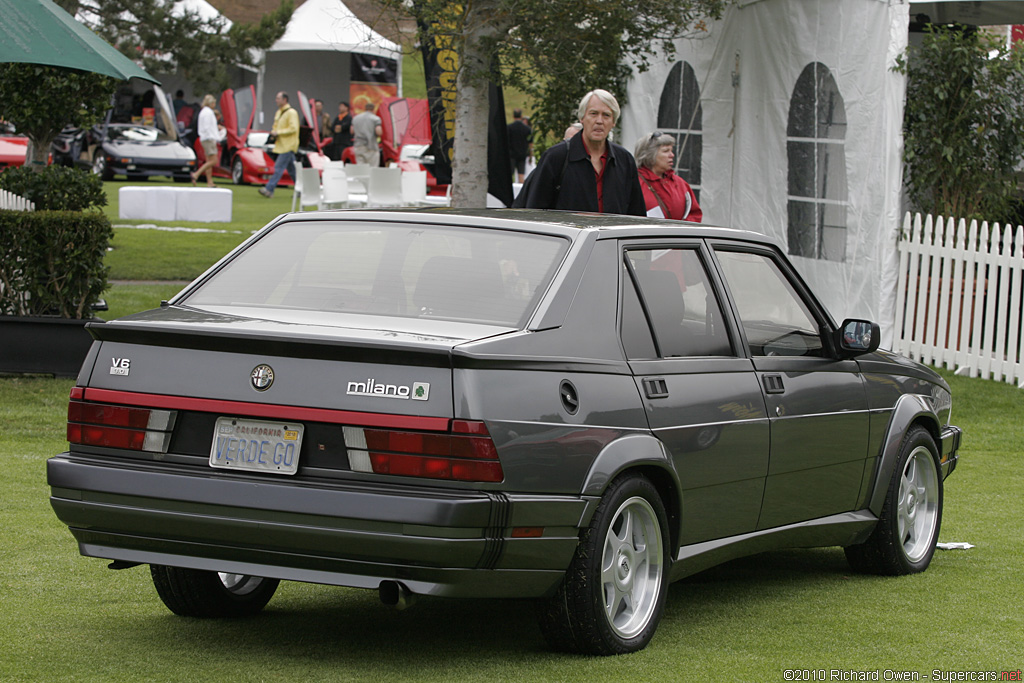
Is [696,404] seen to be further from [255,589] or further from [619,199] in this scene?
[619,199]

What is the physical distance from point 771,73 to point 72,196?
23.0 ft

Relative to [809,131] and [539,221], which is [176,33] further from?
[539,221]

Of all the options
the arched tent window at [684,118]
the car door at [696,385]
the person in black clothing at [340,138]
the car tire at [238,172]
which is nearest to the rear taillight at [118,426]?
the car door at [696,385]

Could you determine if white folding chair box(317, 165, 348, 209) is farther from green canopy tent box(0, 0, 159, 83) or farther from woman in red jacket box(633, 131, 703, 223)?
woman in red jacket box(633, 131, 703, 223)

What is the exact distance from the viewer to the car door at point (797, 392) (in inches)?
218

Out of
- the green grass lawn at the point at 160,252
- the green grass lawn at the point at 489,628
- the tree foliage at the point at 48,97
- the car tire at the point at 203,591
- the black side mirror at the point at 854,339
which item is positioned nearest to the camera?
the green grass lawn at the point at 489,628

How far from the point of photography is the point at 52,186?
12234 mm

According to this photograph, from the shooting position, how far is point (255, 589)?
17.3ft

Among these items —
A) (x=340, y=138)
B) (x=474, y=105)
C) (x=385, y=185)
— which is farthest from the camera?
(x=340, y=138)

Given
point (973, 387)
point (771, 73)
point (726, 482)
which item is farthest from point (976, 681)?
point (771, 73)

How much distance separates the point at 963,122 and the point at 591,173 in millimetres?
6363

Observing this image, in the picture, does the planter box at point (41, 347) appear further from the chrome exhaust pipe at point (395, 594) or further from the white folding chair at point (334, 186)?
the white folding chair at point (334, 186)

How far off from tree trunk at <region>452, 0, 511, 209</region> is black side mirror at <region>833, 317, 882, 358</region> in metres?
7.56

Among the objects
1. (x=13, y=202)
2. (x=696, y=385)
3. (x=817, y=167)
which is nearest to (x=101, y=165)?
(x=13, y=202)
